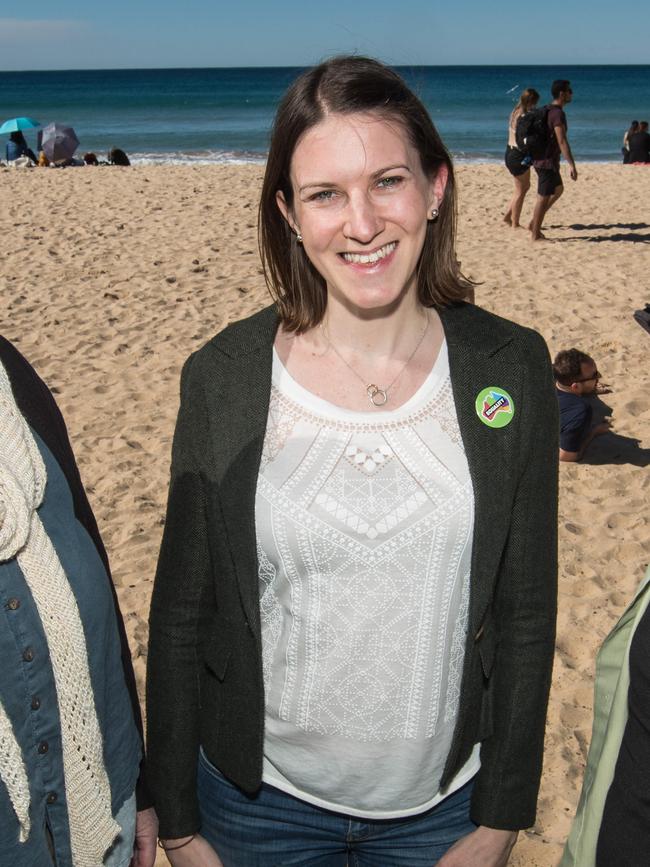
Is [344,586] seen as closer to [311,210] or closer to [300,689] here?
[300,689]

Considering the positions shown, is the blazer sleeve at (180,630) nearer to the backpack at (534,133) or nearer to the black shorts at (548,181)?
the backpack at (534,133)

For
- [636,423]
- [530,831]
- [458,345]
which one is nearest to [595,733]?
[458,345]

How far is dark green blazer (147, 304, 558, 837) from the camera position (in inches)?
67.1

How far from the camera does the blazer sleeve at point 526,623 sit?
5.70 feet

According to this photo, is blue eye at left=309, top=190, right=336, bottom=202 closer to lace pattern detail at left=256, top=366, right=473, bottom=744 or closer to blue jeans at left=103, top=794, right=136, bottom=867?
lace pattern detail at left=256, top=366, right=473, bottom=744

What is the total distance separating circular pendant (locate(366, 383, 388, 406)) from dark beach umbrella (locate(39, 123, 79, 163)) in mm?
21582

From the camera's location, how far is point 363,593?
65.5 inches

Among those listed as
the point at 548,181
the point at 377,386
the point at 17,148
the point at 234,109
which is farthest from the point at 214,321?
the point at 234,109

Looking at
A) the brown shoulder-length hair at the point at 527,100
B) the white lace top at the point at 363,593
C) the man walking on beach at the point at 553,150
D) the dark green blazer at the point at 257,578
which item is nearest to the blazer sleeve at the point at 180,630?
the dark green blazer at the point at 257,578

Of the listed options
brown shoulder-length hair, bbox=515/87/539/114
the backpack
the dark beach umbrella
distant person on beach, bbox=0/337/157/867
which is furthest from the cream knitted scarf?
the dark beach umbrella

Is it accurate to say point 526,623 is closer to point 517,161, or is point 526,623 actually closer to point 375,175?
point 375,175

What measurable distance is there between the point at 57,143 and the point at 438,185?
21588mm

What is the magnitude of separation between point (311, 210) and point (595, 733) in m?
1.24

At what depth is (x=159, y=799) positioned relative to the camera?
1.84m
